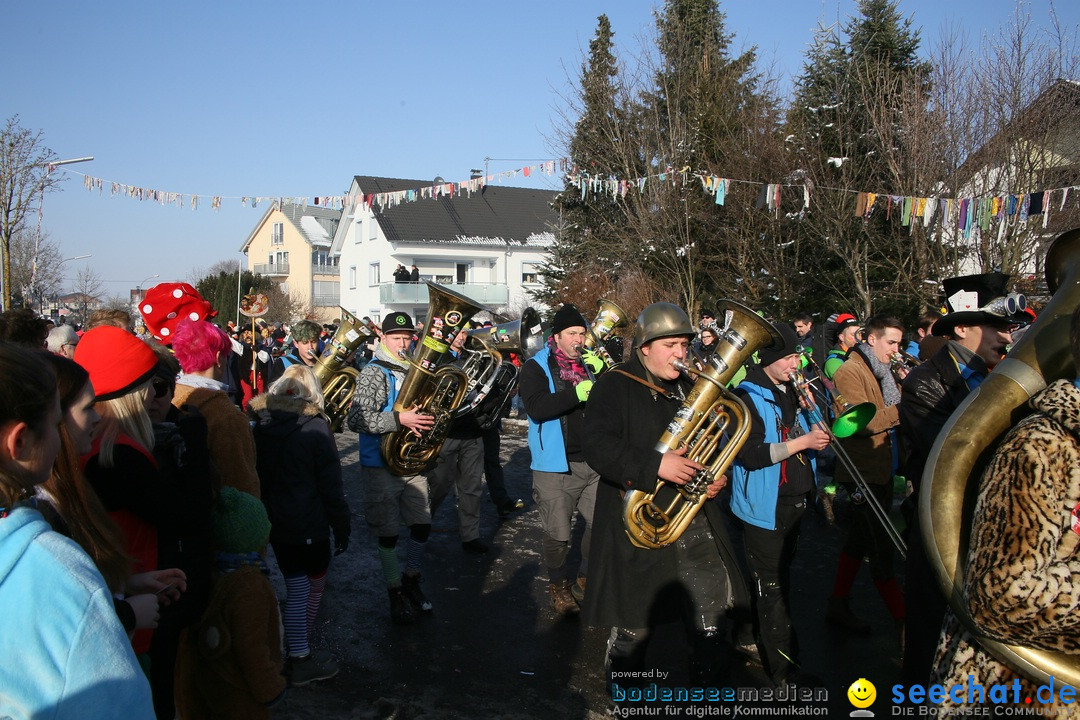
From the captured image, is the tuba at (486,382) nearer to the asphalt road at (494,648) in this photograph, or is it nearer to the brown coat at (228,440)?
the asphalt road at (494,648)

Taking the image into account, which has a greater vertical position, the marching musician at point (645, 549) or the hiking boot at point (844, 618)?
the marching musician at point (645, 549)

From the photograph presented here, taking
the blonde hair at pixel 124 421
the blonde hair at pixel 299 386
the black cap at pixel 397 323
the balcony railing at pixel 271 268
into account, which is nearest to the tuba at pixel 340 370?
the black cap at pixel 397 323

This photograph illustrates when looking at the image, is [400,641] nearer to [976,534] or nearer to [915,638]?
[915,638]

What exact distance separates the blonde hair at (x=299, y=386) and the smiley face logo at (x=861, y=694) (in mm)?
3334

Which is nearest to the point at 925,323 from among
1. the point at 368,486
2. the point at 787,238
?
the point at 368,486

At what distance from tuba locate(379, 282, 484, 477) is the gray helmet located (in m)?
1.88

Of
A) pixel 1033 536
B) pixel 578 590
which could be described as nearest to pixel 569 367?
pixel 578 590

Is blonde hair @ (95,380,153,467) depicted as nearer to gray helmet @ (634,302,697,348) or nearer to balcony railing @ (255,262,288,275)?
gray helmet @ (634,302,697,348)

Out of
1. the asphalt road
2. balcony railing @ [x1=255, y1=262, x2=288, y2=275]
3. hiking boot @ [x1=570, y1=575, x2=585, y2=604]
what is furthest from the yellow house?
hiking boot @ [x1=570, y1=575, x2=585, y2=604]

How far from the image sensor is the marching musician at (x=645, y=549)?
3549mm

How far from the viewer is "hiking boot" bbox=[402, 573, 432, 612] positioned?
5.33 meters

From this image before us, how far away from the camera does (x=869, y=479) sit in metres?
5.13

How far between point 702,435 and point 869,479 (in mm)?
2048

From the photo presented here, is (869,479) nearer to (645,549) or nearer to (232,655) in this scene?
A: (645,549)
